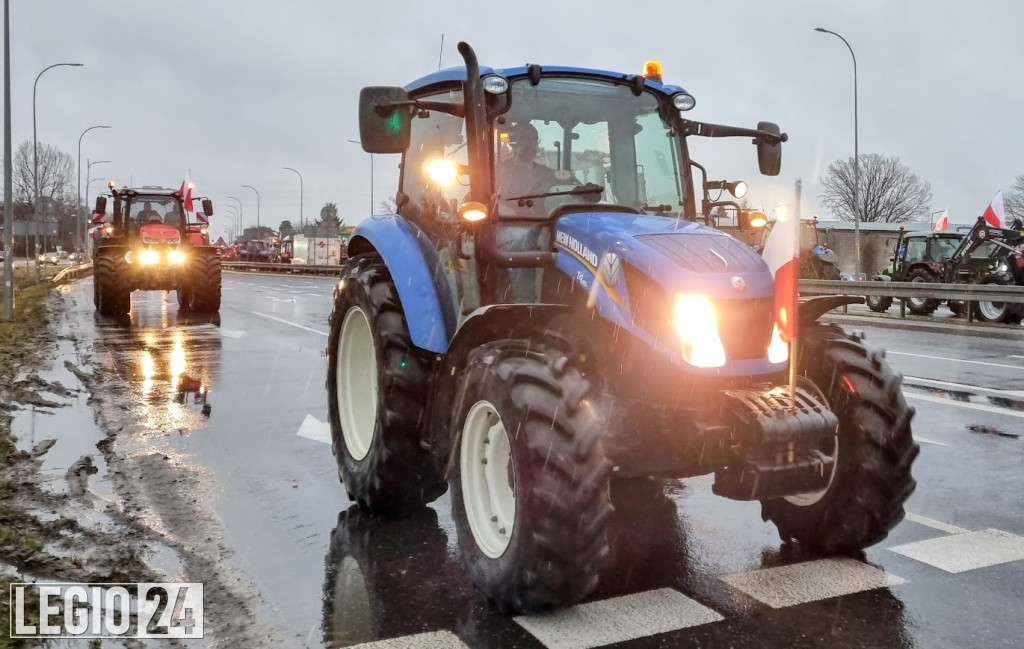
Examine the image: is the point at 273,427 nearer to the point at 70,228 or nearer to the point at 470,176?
the point at 470,176

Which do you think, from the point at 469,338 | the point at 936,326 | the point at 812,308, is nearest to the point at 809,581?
the point at 812,308

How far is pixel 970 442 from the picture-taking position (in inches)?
283

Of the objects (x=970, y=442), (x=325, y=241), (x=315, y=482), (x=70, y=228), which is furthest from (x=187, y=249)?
(x=70, y=228)

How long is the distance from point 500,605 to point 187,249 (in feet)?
59.3

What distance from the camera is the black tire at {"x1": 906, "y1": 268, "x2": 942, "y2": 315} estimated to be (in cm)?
2212

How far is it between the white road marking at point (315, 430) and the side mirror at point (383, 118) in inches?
127

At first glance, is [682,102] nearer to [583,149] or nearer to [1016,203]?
[583,149]

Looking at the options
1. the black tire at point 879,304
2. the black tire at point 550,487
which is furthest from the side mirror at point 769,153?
the black tire at point 879,304

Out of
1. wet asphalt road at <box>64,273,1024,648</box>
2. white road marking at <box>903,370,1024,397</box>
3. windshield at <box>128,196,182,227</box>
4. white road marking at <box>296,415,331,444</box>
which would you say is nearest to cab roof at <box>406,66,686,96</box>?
wet asphalt road at <box>64,273,1024,648</box>

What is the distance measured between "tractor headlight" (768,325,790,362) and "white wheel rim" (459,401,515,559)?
1228 millimetres

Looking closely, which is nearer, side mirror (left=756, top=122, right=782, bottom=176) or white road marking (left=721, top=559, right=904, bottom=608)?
white road marking (left=721, top=559, right=904, bottom=608)

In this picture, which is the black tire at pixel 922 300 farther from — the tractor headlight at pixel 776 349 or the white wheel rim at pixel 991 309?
the tractor headlight at pixel 776 349

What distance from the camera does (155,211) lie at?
21.3 metres

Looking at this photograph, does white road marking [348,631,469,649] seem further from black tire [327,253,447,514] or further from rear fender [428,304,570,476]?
black tire [327,253,447,514]
